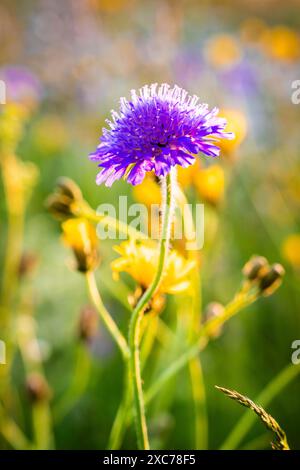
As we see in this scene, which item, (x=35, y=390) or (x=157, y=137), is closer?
(x=157, y=137)

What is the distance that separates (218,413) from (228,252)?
459mm

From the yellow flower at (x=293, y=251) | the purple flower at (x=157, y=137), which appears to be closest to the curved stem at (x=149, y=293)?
the purple flower at (x=157, y=137)

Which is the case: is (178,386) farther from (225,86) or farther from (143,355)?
(225,86)

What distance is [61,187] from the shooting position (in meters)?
0.63

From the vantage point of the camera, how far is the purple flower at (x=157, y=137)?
1.47 feet

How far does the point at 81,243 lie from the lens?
60 centimetres

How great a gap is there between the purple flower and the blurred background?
0.94ft

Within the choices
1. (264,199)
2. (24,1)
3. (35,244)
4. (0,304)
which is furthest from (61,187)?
(24,1)

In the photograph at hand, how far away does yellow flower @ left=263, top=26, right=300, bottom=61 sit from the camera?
1.72 meters

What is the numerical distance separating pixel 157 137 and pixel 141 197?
0.33 m

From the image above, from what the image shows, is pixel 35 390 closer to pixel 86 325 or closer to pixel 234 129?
pixel 86 325

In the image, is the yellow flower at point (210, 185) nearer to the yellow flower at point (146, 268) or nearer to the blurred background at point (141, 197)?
the blurred background at point (141, 197)

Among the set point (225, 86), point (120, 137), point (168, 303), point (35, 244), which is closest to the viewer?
point (120, 137)

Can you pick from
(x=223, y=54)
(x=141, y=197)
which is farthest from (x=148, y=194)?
(x=223, y=54)
